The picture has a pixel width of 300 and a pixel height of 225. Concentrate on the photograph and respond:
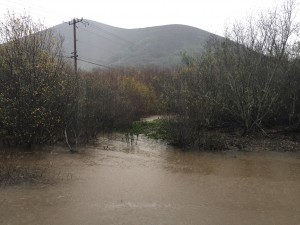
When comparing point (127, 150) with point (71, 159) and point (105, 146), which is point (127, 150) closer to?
point (105, 146)

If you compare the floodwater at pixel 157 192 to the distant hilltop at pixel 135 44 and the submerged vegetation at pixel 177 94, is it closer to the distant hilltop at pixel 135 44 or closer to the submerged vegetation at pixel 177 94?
the submerged vegetation at pixel 177 94

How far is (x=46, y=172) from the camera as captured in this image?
37.7ft

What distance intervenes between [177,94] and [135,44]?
352 feet

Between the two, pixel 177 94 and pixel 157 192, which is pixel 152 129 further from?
pixel 157 192

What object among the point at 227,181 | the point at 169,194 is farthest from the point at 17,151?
the point at 227,181

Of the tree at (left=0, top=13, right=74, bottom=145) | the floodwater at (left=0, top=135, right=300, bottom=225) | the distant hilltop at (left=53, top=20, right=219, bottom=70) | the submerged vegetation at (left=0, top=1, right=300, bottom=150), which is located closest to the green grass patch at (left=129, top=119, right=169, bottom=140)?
the submerged vegetation at (left=0, top=1, right=300, bottom=150)

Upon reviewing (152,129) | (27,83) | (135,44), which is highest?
(135,44)

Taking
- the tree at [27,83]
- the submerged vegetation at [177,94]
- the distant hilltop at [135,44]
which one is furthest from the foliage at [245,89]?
the distant hilltop at [135,44]

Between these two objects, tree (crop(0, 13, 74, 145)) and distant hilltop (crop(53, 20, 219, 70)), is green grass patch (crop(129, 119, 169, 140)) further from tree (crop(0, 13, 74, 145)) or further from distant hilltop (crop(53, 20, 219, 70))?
distant hilltop (crop(53, 20, 219, 70))

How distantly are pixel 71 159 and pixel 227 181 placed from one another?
6394 mm

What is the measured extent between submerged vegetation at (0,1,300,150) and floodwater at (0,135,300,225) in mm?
1840

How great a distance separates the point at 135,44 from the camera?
12375cm

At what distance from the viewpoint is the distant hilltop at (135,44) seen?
10488 cm

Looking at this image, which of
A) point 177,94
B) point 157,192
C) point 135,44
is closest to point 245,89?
point 177,94
